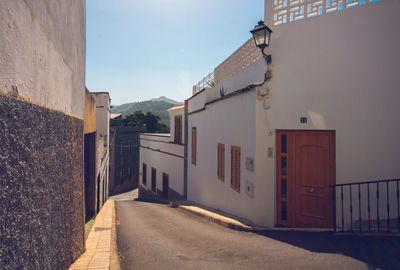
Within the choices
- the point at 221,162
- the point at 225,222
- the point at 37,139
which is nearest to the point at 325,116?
the point at 225,222

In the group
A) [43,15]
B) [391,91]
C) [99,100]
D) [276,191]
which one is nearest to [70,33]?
[43,15]

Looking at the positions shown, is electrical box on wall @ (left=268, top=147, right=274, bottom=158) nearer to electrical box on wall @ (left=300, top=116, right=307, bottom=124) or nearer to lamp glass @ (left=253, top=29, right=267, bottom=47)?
electrical box on wall @ (left=300, top=116, right=307, bottom=124)

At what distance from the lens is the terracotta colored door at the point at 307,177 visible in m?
6.52

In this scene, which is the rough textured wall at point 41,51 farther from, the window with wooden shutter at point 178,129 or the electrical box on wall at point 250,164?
the window with wooden shutter at point 178,129

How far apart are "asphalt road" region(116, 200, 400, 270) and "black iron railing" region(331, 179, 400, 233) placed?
94cm

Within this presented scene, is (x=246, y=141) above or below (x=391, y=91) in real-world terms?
below

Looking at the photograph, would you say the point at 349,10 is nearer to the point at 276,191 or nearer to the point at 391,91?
the point at 391,91

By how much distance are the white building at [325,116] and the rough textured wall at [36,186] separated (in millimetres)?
4357

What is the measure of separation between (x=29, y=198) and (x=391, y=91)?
6710mm

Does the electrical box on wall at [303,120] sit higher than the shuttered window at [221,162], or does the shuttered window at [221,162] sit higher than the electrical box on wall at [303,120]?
the electrical box on wall at [303,120]

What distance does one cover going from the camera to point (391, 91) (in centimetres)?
623

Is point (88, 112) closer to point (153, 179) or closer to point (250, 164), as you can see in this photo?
point (250, 164)

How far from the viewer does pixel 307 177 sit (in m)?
6.61

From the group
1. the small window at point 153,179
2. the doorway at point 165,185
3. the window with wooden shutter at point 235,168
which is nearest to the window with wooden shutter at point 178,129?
the doorway at point 165,185
